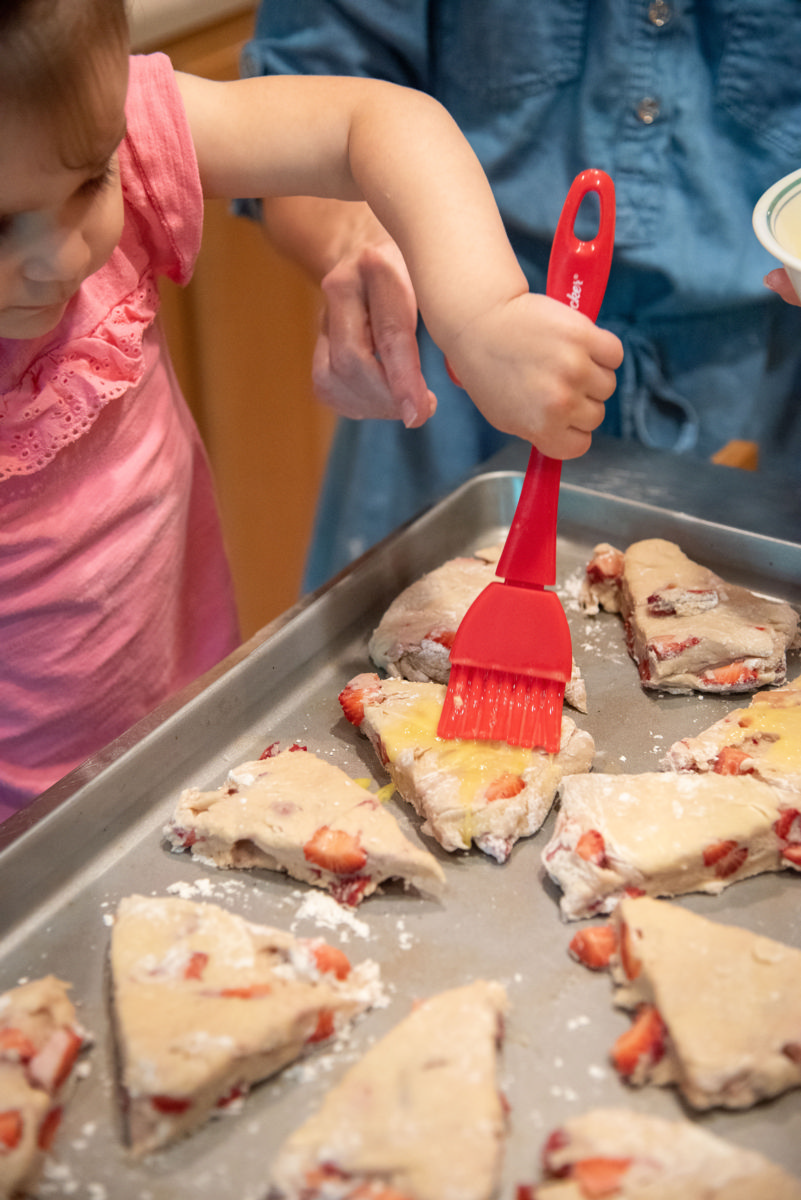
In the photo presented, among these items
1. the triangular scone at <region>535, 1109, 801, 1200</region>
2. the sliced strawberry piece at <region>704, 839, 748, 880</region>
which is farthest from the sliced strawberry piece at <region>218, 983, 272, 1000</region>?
the sliced strawberry piece at <region>704, 839, 748, 880</region>

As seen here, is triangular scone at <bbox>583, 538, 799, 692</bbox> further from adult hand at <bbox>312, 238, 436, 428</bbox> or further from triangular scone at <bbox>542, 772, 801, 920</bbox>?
adult hand at <bbox>312, 238, 436, 428</bbox>

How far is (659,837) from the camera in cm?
79

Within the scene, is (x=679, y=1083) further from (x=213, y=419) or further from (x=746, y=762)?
(x=213, y=419)

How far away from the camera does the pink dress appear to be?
0.94 metres

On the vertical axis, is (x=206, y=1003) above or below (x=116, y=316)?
below

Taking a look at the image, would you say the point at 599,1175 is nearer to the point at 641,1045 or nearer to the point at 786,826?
the point at 641,1045

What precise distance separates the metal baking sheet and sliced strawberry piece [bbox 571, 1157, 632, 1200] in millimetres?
35

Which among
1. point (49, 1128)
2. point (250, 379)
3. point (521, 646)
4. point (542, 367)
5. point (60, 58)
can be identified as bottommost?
point (250, 379)

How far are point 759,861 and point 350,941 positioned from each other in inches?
13.3

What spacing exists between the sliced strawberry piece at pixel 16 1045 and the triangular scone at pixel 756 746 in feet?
1.83

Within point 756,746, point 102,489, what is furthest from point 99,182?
point 756,746

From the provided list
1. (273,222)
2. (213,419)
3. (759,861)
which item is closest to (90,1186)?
(759,861)

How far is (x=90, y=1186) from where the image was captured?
61 centimetres

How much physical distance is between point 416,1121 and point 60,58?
0.71m
